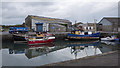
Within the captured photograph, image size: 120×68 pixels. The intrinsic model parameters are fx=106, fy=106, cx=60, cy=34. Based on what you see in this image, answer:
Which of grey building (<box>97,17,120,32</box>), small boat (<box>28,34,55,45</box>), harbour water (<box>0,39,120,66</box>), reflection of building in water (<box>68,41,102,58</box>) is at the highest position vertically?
grey building (<box>97,17,120,32</box>)

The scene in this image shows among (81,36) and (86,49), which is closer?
(86,49)

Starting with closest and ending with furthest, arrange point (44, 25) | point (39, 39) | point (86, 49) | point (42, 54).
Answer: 1. point (42, 54)
2. point (86, 49)
3. point (39, 39)
4. point (44, 25)

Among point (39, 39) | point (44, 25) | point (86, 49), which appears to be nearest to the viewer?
point (86, 49)

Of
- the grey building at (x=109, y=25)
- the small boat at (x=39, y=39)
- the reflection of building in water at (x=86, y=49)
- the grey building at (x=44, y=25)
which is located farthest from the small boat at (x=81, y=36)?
the grey building at (x=109, y=25)

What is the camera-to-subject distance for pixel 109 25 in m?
38.0

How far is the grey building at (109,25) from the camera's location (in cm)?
3728

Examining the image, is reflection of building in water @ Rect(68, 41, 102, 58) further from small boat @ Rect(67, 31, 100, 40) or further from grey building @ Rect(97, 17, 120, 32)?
grey building @ Rect(97, 17, 120, 32)

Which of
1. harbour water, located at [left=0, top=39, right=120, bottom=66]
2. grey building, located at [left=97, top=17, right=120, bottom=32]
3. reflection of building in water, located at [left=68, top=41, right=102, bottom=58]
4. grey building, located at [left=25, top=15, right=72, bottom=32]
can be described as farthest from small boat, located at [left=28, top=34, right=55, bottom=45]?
grey building, located at [left=97, top=17, right=120, bottom=32]

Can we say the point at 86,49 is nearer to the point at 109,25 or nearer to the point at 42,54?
the point at 42,54

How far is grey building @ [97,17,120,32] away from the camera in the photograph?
37281 millimetres

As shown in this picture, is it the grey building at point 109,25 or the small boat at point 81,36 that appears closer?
the small boat at point 81,36

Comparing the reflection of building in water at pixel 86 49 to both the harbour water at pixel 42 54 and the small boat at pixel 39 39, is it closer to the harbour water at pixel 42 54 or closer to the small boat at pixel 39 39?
the harbour water at pixel 42 54

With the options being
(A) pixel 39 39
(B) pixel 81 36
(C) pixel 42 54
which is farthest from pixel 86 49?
(B) pixel 81 36

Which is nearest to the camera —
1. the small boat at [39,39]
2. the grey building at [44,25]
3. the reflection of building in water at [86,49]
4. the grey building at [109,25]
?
the reflection of building in water at [86,49]
